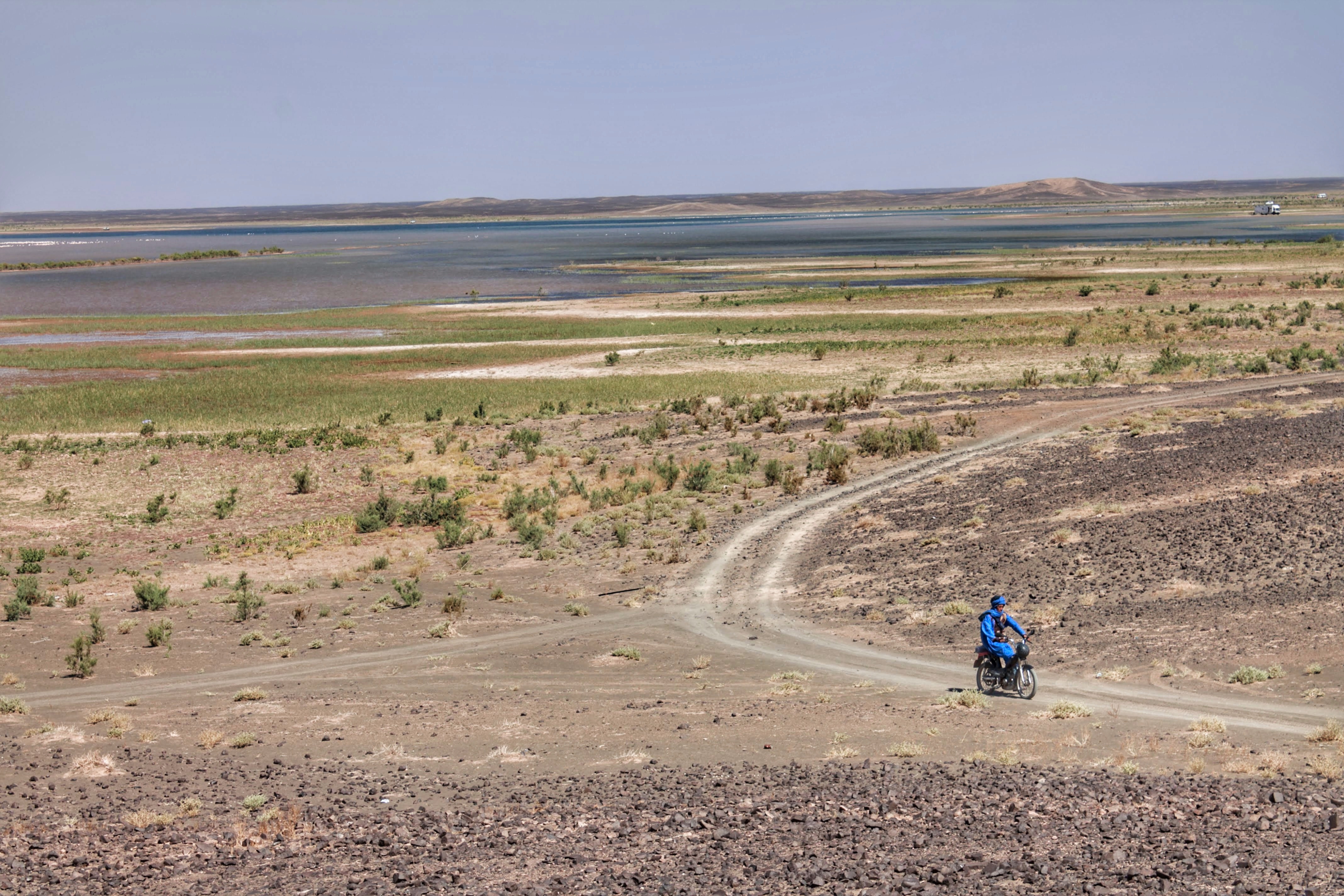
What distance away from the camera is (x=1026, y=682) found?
53.2 feet

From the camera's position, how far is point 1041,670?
58.1 ft

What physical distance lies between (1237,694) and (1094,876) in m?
6.72

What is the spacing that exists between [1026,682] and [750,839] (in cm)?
613

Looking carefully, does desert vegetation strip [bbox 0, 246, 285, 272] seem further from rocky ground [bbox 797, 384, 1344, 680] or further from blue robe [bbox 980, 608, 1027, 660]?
blue robe [bbox 980, 608, 1027, 660]

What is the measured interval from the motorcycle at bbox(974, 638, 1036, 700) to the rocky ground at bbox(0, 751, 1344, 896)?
2.68 metres

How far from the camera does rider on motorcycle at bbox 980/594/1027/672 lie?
1605 centimetres

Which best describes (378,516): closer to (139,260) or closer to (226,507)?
(226,507)

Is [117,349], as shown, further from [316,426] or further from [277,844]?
[277,844]

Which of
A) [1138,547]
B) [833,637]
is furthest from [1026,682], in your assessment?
[1138,547]

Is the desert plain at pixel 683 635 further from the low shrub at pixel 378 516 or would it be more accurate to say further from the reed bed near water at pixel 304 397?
the reed bed near water at pixel 304 397

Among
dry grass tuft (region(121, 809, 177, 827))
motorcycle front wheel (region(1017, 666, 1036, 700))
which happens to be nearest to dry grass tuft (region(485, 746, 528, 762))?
dry grass tuft (region(121, 809, 177, 827))

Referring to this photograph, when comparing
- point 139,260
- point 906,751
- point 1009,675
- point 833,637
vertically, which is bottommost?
point 833,637

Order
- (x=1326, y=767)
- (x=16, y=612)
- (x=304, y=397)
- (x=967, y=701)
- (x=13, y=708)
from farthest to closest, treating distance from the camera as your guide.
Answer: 1. (x=304, y=397)
2. (x=16, y=612)
3. (x=13, y=708)
4. (x=967, y=701)
5. (x=1326, y=767)

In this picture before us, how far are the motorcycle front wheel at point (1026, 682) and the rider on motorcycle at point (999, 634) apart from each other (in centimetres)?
22
